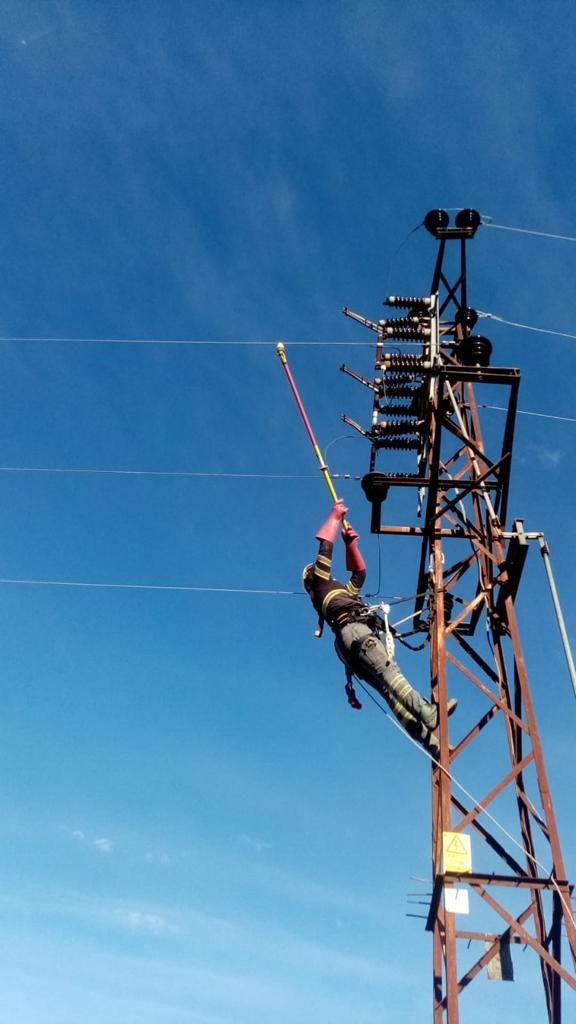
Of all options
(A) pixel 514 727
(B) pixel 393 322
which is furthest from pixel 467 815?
(B) pixel 393 322

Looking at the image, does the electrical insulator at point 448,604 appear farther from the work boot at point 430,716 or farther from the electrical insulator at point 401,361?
the electrical insulator at point 401,361

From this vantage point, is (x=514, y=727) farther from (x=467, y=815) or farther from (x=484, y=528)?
(x=484, y=528)

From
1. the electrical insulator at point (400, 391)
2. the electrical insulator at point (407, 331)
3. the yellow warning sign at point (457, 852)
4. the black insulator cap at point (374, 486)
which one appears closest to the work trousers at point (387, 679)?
the yellow warning sign at point (457, 852)

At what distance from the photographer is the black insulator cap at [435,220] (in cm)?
1244

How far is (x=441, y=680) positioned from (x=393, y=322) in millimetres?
5315

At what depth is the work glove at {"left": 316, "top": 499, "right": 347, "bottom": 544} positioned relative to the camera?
1017cm

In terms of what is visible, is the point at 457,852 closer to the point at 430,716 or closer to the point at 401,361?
the point at 430,716

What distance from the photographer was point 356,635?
9484 millimetres

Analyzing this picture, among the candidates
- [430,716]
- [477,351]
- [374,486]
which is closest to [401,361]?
[477,351]

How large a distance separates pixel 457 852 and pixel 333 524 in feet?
12.9

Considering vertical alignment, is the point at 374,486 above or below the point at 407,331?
below

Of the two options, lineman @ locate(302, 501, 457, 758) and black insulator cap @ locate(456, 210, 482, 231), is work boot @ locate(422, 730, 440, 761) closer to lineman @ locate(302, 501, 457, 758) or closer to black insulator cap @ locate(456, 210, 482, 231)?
lineman @ locate(302, 501, 457, 758)

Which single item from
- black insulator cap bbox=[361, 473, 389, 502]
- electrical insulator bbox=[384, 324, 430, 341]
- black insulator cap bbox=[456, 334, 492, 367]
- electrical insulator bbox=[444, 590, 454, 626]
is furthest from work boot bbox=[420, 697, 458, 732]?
electrical insulator bbox=[384, 324, 430, 341]

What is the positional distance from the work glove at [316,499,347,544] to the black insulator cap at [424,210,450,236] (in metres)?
4.85
